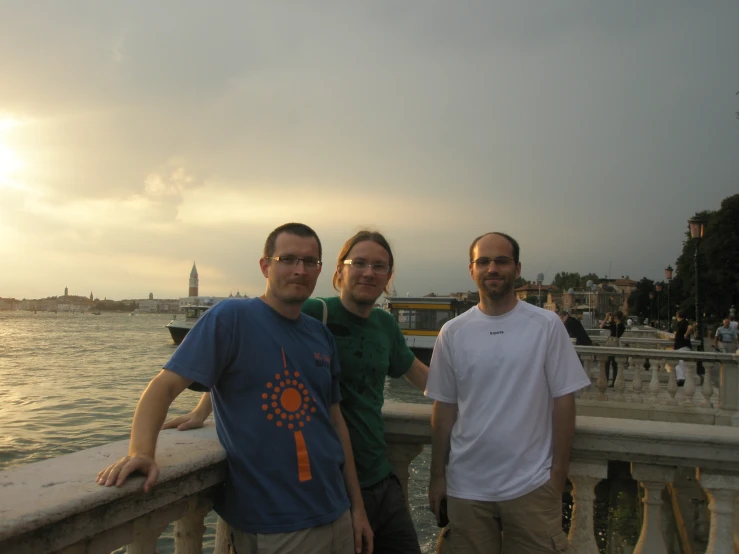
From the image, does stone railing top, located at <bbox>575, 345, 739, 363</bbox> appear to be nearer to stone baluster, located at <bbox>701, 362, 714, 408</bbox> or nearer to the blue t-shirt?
stone baluster, located at <bbox>701, 362, 714, 408</bbox>

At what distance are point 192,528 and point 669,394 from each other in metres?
8.57

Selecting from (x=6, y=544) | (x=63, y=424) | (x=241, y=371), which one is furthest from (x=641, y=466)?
(x=63, y=424)

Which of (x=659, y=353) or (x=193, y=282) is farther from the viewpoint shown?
(x=193, y=282)

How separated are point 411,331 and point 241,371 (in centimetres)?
2448

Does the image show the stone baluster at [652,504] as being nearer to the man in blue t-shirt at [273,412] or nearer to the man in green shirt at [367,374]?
the man in green shirt at [367,374]

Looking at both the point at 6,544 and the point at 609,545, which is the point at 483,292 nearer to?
the point at 6,544

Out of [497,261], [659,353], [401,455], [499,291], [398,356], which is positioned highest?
[497,261]

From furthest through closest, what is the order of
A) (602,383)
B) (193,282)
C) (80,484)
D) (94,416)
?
(193,282) → (94,416) → (602,383) → (80,484)

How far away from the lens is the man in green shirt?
238 cm

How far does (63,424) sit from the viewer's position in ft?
49.4

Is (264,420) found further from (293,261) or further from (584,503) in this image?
(584,503)

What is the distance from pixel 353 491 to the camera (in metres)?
2.17

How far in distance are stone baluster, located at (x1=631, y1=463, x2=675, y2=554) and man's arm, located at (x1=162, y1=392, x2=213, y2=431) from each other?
1770 mm

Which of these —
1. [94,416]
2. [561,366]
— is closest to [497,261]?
[561,366]
